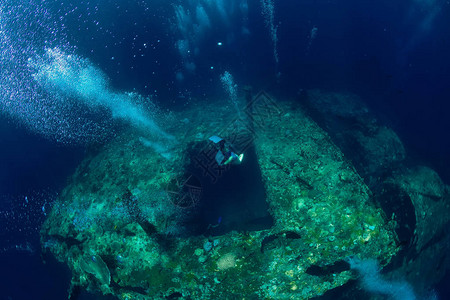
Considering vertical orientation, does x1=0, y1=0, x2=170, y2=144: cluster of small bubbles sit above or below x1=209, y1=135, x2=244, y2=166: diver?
above

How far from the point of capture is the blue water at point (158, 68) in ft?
37.6

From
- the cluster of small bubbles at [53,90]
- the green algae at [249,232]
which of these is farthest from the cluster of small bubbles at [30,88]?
the green algae at [249,232]

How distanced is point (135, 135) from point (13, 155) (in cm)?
1071

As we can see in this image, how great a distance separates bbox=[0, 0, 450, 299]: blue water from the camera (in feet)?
37.6

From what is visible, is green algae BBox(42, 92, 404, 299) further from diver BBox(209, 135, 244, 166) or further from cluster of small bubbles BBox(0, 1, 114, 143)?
cluster of small bubbles BBox(0, 1, 114, 143)

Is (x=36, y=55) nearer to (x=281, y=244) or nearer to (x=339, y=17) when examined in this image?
(x=281, y=244)

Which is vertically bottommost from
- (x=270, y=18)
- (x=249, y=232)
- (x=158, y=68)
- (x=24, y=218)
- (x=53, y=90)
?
(x=249, y=232)

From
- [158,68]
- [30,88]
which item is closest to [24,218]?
[30,88]

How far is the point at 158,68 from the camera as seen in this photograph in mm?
14469

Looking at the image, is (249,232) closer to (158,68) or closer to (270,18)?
(158,68)

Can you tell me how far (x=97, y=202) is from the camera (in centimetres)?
563

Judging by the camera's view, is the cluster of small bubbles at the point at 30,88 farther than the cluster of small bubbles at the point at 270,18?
No

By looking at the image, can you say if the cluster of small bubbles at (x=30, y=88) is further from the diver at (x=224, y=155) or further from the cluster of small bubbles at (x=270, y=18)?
the cluster of small bubbles at (x=270, y=18)

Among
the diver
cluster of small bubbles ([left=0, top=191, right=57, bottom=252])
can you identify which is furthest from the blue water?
the diver
